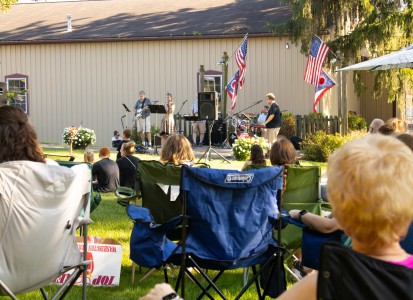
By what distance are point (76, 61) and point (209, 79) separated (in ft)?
15.0

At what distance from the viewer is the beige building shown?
2467 cm

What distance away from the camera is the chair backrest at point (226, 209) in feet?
15.5

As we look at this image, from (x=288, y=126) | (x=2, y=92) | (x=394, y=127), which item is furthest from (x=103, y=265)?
(x=288, y=126)

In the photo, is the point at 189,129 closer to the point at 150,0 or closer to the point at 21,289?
the point at 150,0

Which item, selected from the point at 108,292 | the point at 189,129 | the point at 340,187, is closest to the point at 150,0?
the point at 189,129

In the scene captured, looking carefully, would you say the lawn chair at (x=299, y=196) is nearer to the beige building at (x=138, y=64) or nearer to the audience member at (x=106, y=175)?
the audience member at (x=106, y=175)

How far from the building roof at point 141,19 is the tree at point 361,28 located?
189 cm

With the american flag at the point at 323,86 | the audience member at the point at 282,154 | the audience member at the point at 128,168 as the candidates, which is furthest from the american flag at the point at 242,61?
the audience member at the point at 282,154

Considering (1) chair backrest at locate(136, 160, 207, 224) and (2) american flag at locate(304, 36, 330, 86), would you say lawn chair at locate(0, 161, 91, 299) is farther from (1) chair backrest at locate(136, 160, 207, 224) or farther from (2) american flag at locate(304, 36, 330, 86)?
(2) american flag at locate(304, 36, 330, 86)

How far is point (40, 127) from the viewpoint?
26.8 meters

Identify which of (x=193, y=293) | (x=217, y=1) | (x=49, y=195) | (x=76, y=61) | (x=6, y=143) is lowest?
(x=193, y=293)

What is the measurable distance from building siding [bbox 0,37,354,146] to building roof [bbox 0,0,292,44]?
0.33 metres

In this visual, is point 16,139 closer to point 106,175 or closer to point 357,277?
point 357,277

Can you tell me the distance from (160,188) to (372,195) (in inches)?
142
